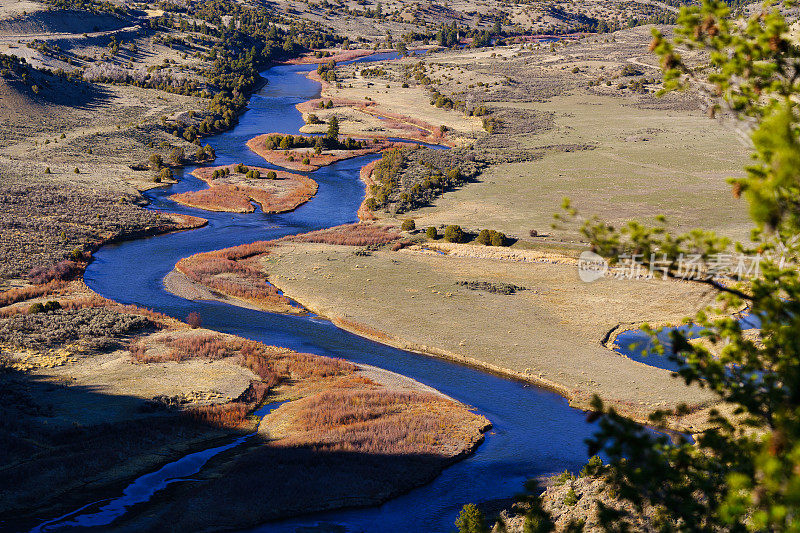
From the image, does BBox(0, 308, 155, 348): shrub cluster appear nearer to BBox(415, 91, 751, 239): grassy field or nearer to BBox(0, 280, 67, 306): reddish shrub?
BBox(0, 280, 67, 306): reddish shrub

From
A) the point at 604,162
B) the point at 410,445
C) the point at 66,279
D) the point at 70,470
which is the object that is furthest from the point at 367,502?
the point at 604,162

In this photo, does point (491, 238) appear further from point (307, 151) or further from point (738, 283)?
point (738, 283)

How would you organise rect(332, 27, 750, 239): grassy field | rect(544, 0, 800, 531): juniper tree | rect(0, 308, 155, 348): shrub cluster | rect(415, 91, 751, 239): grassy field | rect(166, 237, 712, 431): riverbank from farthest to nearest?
rect(332, 27, 750, 239): grassy field < rect(415, 91, 751, 239): grassy field < rect(0, 308, 155, 348): shrub cluster < rect(166, 237, 712, 431): riverbank < rect(544, 0, 800, 531): juniper tree

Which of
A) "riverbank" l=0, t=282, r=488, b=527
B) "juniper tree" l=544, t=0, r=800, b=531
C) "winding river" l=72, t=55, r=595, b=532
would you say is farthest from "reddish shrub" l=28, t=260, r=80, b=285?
"juniper tree" l=544, t=0, r=800, b=531

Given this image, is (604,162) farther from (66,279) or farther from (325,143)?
(66,279)

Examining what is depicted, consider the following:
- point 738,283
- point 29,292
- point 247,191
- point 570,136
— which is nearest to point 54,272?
point 29,292

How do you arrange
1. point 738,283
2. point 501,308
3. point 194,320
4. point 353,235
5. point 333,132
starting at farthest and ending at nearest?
1. point 333,132
2. point 353,235
3. point 501,308
4. point 194,320
5. point 738,283

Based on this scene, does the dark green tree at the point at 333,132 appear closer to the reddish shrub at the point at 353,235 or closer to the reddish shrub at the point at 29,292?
the reddish shrub at the point at 353,235

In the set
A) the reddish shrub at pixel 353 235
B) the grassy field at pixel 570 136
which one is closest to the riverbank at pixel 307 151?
the grassy field at pixel 570 136

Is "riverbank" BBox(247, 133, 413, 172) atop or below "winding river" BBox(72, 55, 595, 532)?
atop
